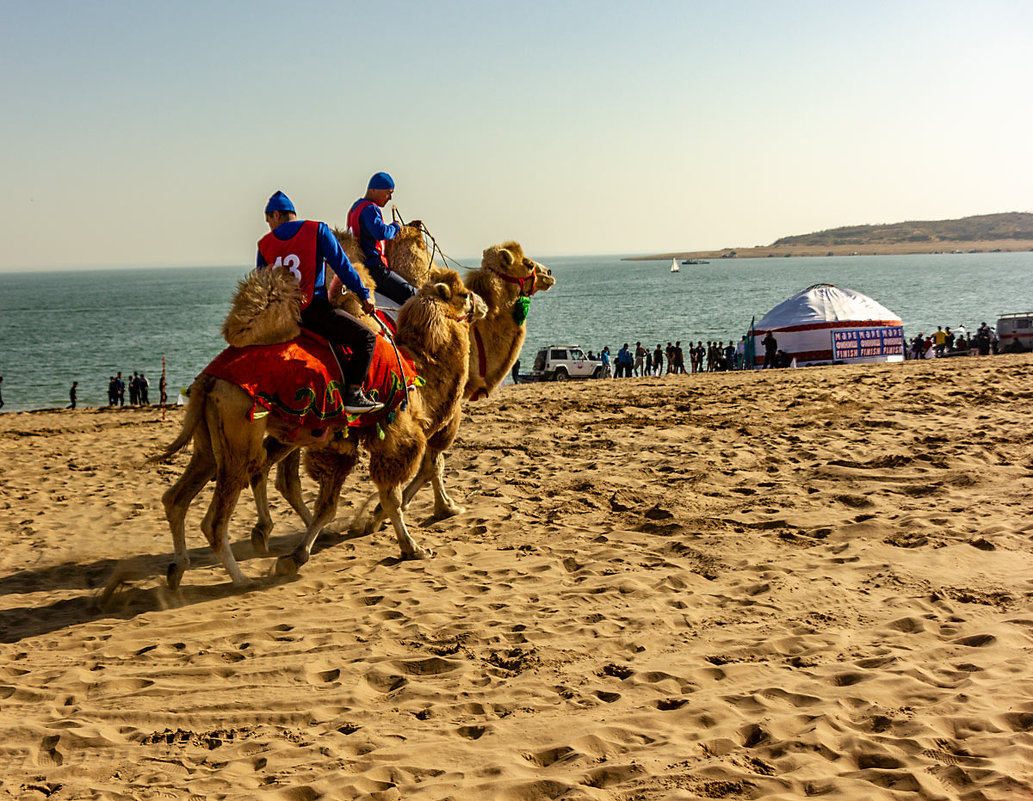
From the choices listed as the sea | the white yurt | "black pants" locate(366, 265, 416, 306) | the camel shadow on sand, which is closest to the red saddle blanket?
"black pants" locate(366, 265, 416, 306)

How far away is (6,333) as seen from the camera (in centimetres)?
9538

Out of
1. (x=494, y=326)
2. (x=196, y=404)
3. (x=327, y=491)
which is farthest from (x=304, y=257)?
(x=494, y=326)

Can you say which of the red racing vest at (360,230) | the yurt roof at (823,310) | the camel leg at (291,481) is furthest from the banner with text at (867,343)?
the camel leg at (291,481)

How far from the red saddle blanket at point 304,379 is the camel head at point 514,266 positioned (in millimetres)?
2427

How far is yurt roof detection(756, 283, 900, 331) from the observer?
121 ft

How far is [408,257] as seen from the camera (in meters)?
9.05

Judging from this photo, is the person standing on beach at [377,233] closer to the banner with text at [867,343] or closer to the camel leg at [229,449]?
the camel leg at [229,449]

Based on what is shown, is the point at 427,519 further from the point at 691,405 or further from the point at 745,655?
the point at 691,405

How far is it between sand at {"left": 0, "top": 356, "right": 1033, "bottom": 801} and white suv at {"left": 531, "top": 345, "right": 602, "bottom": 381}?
2376 cm

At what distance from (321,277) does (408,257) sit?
2174 mm

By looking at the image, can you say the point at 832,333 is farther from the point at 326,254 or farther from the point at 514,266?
the point at 326,254

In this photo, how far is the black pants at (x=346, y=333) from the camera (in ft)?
23.0

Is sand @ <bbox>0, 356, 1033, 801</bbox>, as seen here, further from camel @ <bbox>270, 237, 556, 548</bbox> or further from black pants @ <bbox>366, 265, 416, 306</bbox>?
black pants @ <bbox>366, 265, 416, 306</bbox>

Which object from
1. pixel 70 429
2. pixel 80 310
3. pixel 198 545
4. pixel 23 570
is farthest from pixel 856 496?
pixel 80 310
